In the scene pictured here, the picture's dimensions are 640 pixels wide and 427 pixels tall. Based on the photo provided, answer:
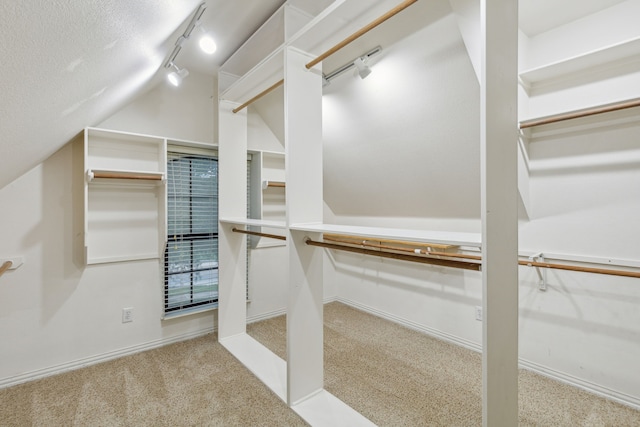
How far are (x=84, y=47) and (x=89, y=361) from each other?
2434 millimetres

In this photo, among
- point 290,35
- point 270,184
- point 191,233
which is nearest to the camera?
point 290,35

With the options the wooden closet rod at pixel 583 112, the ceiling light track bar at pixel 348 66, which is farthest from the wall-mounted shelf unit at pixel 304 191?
the wooden closet rod at pixel 583 112

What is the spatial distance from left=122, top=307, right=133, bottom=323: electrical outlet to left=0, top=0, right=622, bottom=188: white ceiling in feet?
4.24

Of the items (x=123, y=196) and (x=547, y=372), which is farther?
(x=123, y=196)

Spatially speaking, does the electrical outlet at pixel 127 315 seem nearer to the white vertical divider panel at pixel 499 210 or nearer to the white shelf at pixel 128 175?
the white shelf at pixel 128 175

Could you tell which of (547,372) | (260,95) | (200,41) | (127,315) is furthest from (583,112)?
(127,315)

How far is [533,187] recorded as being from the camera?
216 cm

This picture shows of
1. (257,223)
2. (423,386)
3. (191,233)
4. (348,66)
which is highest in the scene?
(348,66)

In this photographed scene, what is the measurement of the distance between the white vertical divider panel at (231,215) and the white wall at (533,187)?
88cm

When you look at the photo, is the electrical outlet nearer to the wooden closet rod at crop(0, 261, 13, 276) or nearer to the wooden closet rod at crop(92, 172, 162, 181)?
the wooden closet rod at crop(0, 261, 13, 276)

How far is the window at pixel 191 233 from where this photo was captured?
268 cm

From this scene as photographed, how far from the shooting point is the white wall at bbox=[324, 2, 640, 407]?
184cm

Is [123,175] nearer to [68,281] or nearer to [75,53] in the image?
[68,281]

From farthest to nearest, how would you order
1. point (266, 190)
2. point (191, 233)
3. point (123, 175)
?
point (266, 190) → point (191, 233) → point (123, 175)
